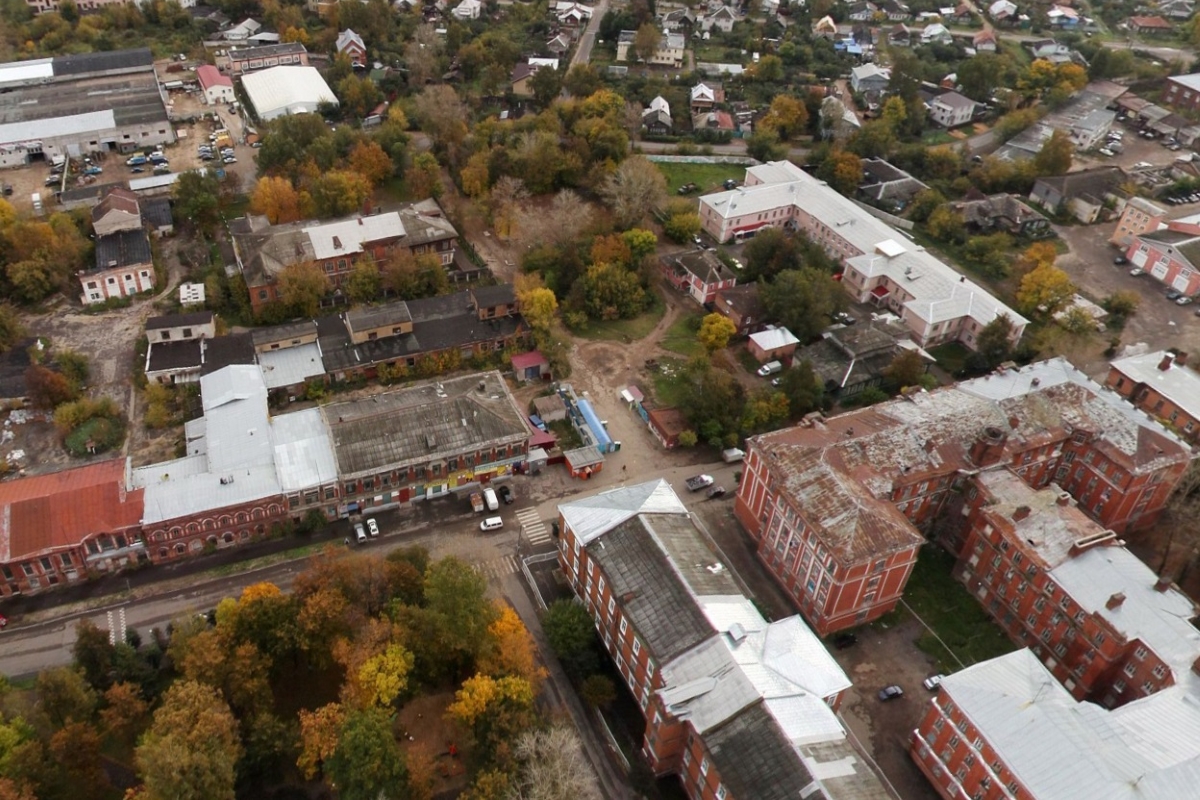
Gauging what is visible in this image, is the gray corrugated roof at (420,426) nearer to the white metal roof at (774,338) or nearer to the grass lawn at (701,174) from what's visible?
the white metal roof at (774,338)

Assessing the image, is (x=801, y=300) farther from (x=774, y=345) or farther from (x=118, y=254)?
(x=118, y=254)

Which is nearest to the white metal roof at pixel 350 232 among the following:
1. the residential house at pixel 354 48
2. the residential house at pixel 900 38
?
the residential house at pixel 354 48

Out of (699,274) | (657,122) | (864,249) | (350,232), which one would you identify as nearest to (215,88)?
(350,232)

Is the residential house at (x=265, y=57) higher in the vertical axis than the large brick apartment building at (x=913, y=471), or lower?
higher

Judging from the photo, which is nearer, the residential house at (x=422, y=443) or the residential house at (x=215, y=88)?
the residential house at (x=422, y=443)

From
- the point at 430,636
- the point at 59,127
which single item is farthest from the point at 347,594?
the point at 59,127

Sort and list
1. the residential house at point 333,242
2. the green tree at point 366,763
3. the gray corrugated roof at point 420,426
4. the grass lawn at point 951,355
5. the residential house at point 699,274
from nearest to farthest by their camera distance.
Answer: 1. the green tree at point 366,763
2. the gray corrugated roof at point 420,426
3. the residential house at point 333,242
4. the grass lawn at point 951,355
5. the residential house at point 699,274

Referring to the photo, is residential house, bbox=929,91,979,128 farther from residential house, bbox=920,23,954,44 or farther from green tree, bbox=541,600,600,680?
green tree, bbox=541,600,600,680

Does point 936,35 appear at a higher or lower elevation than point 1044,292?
higher
